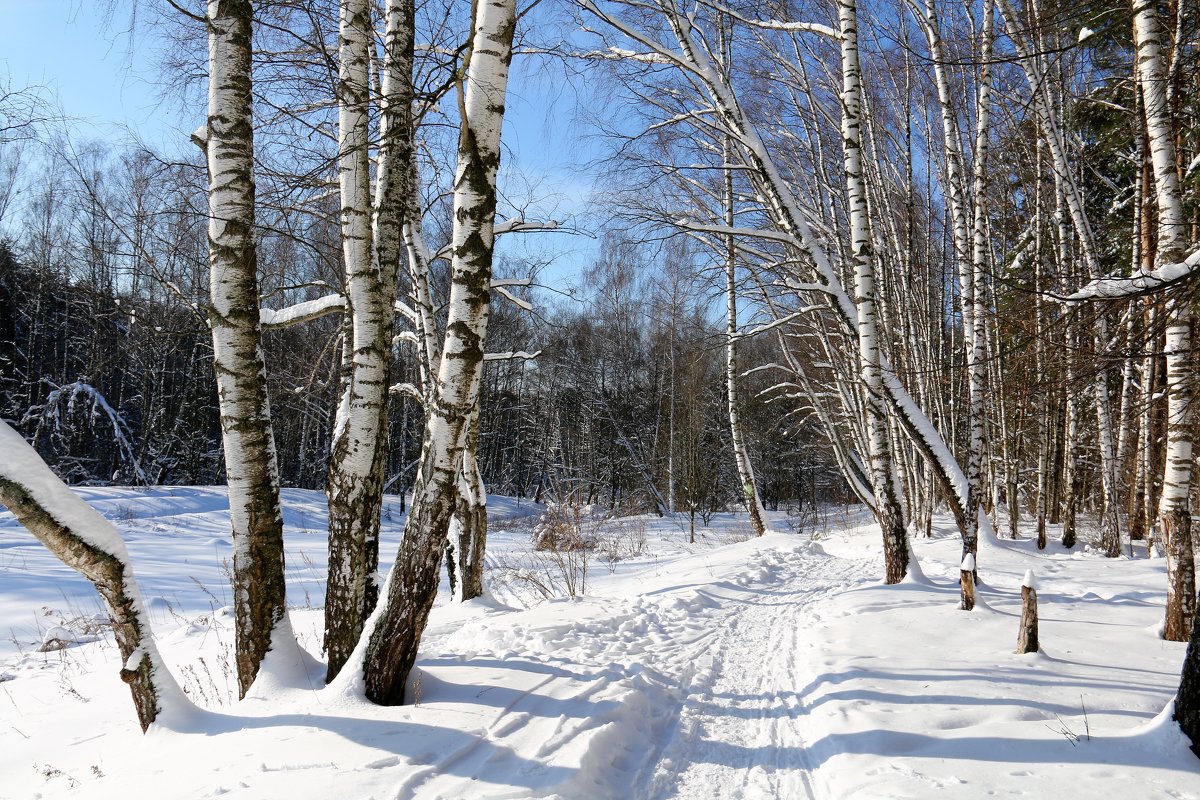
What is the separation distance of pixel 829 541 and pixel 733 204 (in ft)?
26.0

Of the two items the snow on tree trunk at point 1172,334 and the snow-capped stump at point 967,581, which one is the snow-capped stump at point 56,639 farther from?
the snow on tree trunk at point 1172,334

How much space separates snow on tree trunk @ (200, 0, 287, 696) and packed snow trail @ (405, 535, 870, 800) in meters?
1.17

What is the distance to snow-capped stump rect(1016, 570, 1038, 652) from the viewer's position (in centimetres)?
472

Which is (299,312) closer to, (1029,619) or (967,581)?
(1029,619)

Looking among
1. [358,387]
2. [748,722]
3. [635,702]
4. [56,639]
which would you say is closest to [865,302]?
[748,722]

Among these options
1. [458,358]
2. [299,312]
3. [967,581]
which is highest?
[299,312]

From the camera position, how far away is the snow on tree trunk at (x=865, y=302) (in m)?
7.48

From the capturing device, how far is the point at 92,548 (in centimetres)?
325

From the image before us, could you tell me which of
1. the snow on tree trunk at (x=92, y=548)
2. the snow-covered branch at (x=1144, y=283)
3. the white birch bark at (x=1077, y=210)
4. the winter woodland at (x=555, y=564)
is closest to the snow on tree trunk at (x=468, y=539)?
the winter woodland at (x=555, y=564)

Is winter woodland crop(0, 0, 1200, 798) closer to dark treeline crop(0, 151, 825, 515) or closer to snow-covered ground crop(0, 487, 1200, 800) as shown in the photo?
snow-covered ground crop(0, 487, 1200, 800)

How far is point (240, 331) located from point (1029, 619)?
235 inches

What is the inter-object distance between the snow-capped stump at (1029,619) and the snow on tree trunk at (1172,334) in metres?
1.11

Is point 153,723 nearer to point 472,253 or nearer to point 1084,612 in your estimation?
point 472,253

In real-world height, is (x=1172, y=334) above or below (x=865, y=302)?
below
